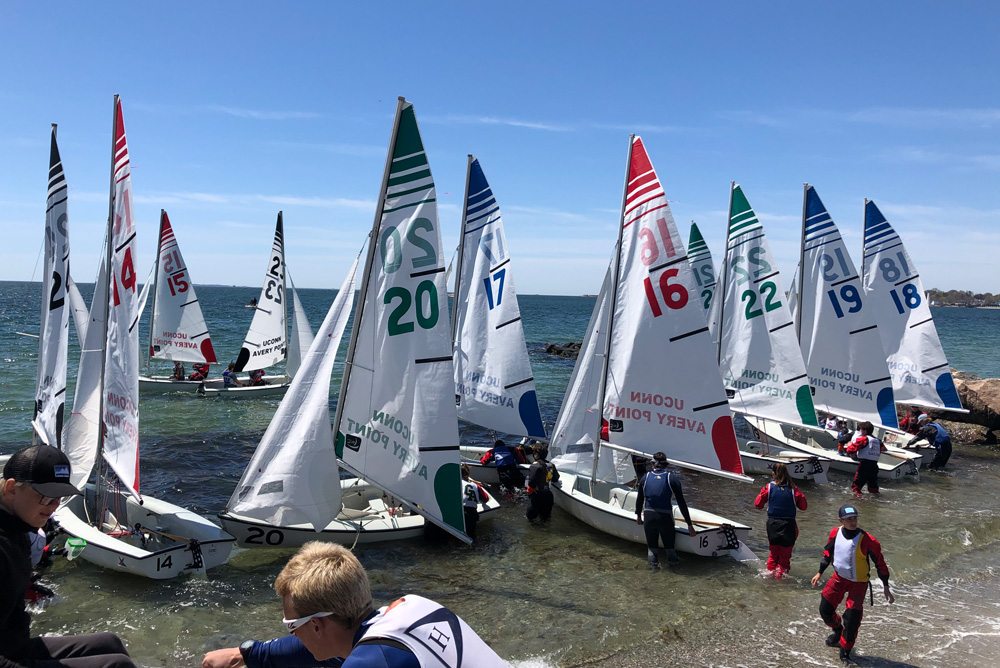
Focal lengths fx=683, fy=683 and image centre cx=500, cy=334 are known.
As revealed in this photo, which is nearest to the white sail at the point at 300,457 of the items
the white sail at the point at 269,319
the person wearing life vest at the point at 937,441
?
the person wearing life vest at the point at 937,441

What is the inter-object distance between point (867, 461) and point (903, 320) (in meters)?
7.81

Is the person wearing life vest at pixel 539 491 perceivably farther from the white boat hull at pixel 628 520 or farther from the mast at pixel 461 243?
the mast at pixel 461 243

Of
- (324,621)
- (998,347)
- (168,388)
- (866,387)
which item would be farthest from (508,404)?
(998,347)

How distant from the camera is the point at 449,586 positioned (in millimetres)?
9547

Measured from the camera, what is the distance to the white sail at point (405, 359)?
905cm

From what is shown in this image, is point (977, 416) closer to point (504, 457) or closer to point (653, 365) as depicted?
point (653, 365)

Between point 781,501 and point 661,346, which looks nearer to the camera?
point 781,501

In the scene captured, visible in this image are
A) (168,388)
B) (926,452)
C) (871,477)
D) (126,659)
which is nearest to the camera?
(126,659)

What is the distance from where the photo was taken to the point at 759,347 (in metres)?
16.5

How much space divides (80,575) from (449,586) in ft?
16.6

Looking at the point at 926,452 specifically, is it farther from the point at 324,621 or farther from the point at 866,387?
the point at 324,621

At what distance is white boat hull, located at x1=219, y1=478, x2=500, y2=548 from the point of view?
9602 mm

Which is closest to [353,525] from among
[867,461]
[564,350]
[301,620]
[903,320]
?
[301,620]

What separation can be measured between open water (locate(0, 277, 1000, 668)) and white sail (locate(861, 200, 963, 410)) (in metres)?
6.30
